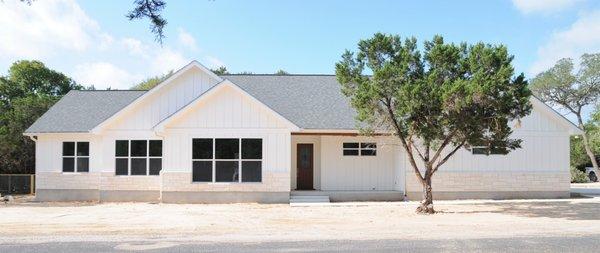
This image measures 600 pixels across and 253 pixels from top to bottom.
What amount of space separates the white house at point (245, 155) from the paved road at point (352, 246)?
9789mm

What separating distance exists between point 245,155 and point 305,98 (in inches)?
178

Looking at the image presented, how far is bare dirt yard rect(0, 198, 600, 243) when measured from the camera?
12.8 metres

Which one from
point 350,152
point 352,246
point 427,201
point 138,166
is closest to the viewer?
point 352,246

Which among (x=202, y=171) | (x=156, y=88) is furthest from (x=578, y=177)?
(x=156, y=88)

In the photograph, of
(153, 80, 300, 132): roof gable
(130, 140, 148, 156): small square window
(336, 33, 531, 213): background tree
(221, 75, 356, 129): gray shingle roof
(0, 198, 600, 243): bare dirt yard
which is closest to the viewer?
(0, 198, 600, 243): bare dirt yard

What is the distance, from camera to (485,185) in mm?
22391

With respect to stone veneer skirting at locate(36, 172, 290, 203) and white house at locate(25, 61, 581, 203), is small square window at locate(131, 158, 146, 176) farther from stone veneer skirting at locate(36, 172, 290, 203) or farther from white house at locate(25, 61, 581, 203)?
stone veneer skirting at locate(36, 172, 290, 203)

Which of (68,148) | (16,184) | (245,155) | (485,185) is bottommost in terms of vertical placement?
(16,184)

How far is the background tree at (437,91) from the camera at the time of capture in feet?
51.8

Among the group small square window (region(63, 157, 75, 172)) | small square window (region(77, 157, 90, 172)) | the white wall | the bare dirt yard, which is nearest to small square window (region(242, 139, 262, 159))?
the bare dirt yard

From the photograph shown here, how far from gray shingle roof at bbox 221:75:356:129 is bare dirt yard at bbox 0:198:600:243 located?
139 inches

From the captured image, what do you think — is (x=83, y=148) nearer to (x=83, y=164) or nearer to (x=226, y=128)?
(x=83, y=164)

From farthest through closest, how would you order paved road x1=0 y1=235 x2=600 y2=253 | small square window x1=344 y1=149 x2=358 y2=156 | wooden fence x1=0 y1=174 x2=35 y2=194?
wooden fence x1=0 y1=174 x2=35 y2=194 < small square window x1=344 y1=149 x2=358 y2=156 < paved road x1=0 y1=235 x2=600 y2=253

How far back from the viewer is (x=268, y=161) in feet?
69.7
